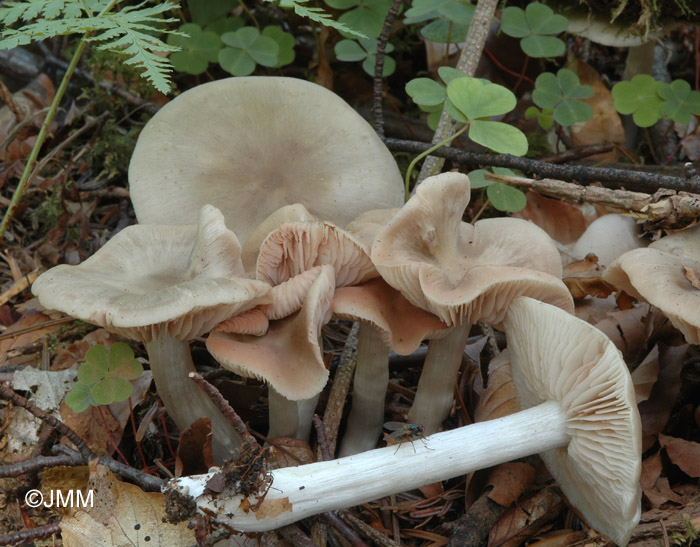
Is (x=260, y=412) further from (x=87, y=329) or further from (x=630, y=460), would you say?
(x=630, y=460)

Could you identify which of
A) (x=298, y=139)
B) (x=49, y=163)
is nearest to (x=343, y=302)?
(x=298, y=139)

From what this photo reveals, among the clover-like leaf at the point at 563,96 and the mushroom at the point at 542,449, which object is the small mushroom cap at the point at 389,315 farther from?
the clover-like leaf at the point at 563,96

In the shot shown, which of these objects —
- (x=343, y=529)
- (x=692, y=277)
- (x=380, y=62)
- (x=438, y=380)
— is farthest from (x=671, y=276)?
(x=380, y=62)

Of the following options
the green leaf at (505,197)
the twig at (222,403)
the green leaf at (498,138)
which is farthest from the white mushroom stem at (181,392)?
the green leaf at (505,197)

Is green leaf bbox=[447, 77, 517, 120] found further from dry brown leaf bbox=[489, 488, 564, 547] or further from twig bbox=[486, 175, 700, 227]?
dry brown leaf bbox=[489, 488, 564, 547]

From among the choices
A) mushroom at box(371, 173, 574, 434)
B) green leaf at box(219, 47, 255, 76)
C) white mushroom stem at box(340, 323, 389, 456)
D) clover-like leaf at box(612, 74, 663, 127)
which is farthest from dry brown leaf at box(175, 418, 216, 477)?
clover-like leaf at box(612, 74, 663, 127)
